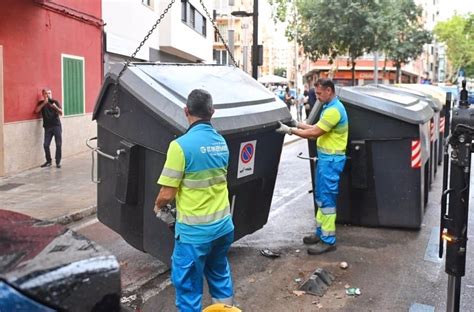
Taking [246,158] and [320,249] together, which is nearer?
[246,158]

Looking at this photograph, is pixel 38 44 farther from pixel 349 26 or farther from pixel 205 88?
pixel 349 26

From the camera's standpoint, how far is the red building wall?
1013cm

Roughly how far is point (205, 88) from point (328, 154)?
1628mm

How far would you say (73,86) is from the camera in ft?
42.1

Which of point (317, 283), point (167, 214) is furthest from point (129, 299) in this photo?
point (317, 283)

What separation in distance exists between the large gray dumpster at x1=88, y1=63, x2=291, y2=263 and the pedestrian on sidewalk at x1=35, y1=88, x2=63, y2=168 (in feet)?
20.6

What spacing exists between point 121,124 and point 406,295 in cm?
279

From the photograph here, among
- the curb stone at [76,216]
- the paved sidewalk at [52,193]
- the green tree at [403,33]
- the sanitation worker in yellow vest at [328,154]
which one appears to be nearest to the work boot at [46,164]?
the paved sidewalk at [52,193]

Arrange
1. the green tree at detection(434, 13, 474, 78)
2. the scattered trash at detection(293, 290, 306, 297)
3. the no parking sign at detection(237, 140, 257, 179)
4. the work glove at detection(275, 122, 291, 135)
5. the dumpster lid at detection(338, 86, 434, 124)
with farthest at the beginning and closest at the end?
the green tree at detection(434, 13, 474, 78) → the dumpster lid at detection(338, 86, 434, 124) → the work glove at detection(275, 122, 291, 135) → the no parking sign at detection(237, 140, 257, 179) → the scattered trash at detection(293, 290, 306, 297)

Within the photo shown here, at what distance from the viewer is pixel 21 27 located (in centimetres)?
1047

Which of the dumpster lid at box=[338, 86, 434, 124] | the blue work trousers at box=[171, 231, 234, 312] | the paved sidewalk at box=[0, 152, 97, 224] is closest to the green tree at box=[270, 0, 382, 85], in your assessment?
the paved sidewalk at box=[0, 152, 97, 224]

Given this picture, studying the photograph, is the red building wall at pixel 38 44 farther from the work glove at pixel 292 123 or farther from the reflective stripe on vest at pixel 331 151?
the reflective stripe on vest at pixel 331 151

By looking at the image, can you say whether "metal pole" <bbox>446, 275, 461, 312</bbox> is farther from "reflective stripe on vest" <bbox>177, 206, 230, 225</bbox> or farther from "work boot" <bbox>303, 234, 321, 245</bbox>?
"work boot" <bbox>303, 234, 321, 245</bbox>

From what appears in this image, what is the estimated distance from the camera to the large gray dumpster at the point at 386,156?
21.0ft
